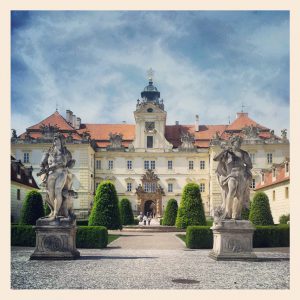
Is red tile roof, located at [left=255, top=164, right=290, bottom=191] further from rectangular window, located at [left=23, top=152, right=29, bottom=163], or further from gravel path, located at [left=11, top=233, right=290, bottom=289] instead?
rectangular window, located at [left=23, top=152, right=29, bottom=163]

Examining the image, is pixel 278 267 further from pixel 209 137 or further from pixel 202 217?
pixel 209 137

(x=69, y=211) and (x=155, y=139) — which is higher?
(x=155, y=139)

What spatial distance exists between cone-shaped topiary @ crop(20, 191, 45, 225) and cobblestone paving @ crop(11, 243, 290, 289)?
770cm

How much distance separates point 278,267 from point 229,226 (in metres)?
1.32

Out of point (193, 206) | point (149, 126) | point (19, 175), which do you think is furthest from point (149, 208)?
point (193, 206)

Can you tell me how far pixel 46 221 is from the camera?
9.44 metres

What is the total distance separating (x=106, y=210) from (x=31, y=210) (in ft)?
11.6

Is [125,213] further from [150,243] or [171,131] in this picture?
[171,131]

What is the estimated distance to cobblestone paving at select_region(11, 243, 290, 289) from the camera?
6.91 meters

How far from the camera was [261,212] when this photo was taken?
18031mm

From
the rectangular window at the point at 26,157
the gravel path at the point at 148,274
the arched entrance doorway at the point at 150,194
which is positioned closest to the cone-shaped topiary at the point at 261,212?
the gravel path at the point at 148,274

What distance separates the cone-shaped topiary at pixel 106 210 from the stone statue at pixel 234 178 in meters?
10.8

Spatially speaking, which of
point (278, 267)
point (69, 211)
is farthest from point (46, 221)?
point (278, 267)

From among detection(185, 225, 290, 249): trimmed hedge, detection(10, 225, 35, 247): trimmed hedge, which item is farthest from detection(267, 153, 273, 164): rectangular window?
detection(10, 225, 35, 247): trimmed hedge
